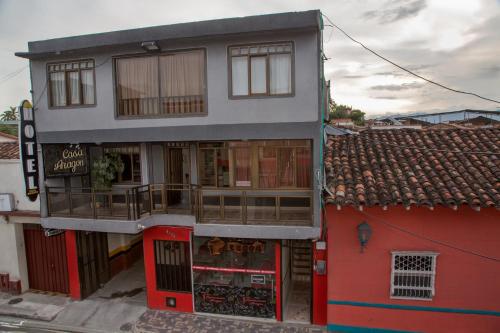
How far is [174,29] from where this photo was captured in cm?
991

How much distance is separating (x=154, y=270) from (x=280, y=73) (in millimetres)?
7946

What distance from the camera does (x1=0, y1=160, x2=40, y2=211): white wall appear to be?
41.5 feet

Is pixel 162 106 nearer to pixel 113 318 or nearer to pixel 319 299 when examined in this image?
pixel 113 318

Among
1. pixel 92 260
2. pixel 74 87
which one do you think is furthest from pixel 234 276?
pixel 74 87

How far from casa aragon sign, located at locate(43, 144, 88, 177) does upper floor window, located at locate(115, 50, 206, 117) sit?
7.60 ft

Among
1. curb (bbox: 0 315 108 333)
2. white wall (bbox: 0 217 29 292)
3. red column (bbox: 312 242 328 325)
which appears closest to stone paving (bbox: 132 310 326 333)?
red column (bbox: 312 242 328 325)

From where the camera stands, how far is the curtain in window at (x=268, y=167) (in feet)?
34.7

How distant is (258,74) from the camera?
32.3ft

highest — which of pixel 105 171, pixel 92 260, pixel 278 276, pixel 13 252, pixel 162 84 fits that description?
pixel 162 84

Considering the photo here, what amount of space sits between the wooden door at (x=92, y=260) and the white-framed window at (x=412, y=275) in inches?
429

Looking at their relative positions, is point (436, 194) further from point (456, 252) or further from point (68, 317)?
point (68, 317)

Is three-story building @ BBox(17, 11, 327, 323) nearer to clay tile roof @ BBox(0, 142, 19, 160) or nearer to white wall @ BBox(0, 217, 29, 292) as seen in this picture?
white wall @ BBox(0, 217, 29, 292)

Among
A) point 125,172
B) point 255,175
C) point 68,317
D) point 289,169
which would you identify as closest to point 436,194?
point 289,169

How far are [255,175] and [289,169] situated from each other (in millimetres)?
1117
